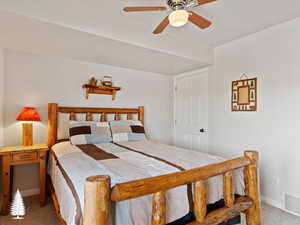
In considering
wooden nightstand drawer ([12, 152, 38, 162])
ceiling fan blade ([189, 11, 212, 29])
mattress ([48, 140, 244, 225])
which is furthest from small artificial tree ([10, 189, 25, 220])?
ceiling fan blade ([189, 11, 212, 29])

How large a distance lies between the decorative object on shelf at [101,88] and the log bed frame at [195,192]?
2.11 meters

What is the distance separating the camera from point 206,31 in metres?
2.68

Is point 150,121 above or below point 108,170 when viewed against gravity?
above

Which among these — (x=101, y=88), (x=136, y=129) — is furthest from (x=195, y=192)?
(x=101, y=88)

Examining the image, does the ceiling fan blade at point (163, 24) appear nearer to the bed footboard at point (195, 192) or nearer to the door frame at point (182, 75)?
the bed footboard at point (195, 192)

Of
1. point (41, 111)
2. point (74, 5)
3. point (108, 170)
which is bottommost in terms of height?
point (108, 170)

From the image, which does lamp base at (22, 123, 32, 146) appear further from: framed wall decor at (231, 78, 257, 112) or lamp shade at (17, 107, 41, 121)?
framed wall decor at (231, 78, 257, 112)

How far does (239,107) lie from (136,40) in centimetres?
189

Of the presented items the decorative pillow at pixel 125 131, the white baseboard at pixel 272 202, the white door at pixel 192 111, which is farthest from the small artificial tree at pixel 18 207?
the white baseboard at pixel 272 202

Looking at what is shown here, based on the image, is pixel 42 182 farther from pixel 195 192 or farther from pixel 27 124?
pixel 195 192

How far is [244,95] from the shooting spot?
Result: 2773mm

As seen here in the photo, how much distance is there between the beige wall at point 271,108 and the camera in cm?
225

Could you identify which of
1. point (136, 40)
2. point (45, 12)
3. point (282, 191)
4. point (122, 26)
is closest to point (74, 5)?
point (45, 12)

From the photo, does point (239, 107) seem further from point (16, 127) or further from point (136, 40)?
point (16, 127)
